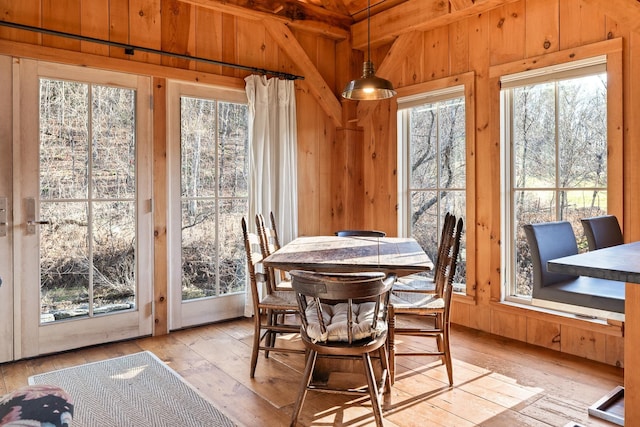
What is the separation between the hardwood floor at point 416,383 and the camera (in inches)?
90.7

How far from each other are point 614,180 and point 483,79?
4.16ft

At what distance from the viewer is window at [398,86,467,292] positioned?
3918mm

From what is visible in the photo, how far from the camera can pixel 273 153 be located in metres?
4.10

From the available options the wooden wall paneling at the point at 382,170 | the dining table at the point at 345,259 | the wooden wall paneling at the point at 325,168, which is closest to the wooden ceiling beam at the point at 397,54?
the wooden wall paneling at the point at 382,170

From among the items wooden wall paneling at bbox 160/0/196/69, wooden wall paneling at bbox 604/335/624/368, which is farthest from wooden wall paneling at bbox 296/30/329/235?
wooden wall paneling at bbox 604/335/624/368

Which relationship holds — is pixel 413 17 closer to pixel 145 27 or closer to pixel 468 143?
pixel 468 143

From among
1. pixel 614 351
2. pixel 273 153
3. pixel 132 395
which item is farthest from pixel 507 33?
pixel 132 395

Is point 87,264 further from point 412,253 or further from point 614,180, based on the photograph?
point 614,180

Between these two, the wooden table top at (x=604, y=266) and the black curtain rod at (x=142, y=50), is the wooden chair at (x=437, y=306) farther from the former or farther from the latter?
the black curtain rod at (x=142, y=50)

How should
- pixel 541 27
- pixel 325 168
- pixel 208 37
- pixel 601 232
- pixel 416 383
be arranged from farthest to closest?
pixel 325 168 → pixel 208 37 → pixel 541 27 → pixel 416 383 → pixel 601 232

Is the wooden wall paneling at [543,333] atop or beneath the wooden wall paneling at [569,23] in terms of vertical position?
beneath

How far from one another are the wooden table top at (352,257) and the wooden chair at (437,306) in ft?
0.59

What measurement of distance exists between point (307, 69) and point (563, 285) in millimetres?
3055

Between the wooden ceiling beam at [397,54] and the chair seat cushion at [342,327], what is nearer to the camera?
the chair seat cushion at [342,327]
